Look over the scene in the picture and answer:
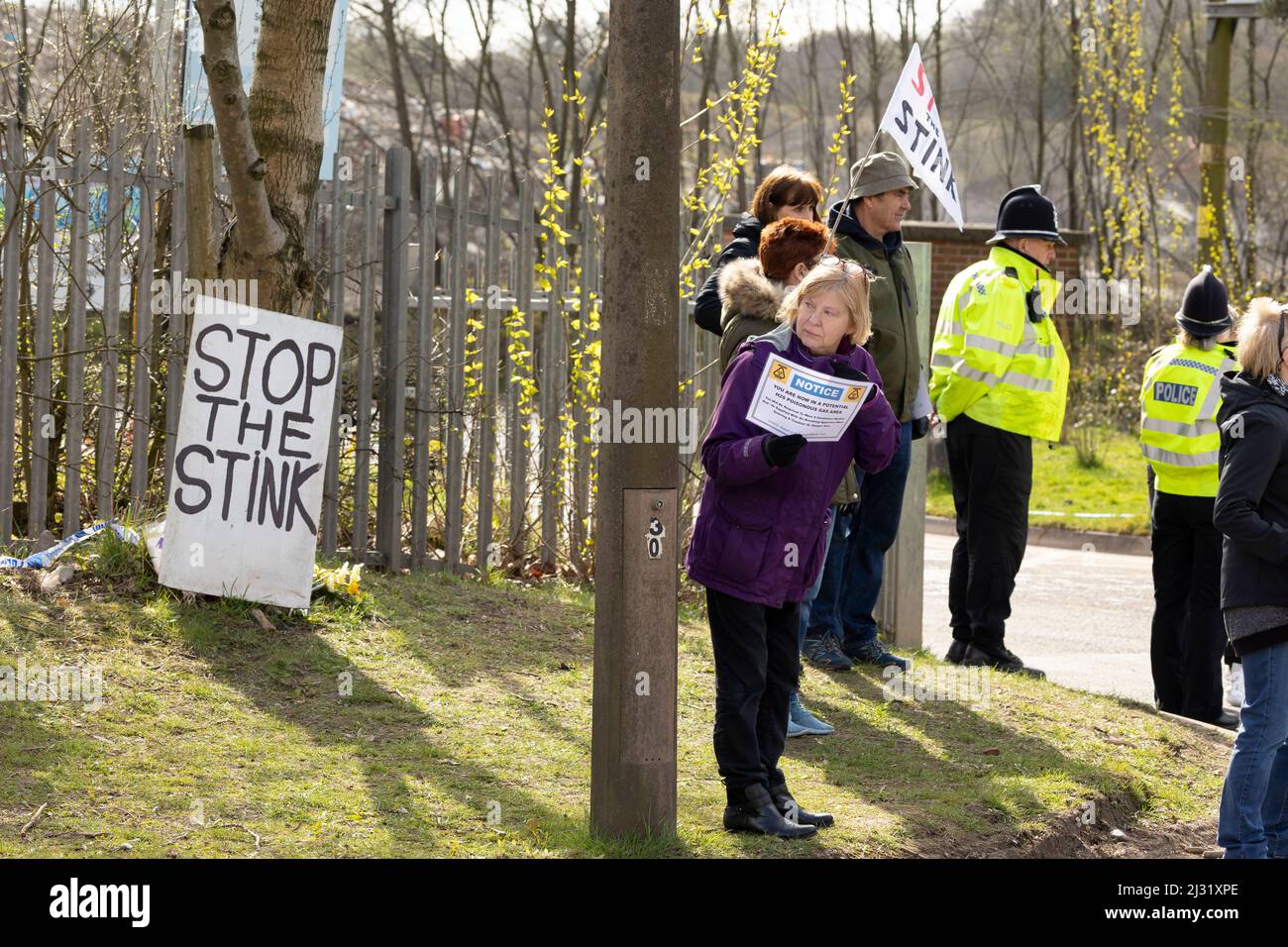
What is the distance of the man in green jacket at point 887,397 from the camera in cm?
661

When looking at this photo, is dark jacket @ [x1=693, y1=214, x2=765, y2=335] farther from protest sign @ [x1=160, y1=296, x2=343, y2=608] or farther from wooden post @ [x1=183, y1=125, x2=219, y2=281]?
wooden post @ [x1=183, y1=125, x2=219, y2=281]

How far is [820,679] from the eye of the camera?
22.5ft

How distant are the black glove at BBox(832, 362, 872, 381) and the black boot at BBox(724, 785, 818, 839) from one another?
4.03ft

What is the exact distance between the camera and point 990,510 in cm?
754

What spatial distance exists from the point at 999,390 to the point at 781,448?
333 cm

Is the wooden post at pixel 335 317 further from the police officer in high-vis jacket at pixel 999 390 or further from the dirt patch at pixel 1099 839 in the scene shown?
the dirt patch at pixel 1099 839

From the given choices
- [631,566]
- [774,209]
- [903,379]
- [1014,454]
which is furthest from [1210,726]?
[631,566]

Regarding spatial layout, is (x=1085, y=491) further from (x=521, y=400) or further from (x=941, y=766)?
(x=941, y=766)

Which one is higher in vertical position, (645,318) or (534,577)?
(645,318)

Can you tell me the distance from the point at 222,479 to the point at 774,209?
7.97ft

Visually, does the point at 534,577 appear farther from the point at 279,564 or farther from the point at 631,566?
the point at 631,566

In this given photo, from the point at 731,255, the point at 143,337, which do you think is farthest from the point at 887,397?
the point at 143,337

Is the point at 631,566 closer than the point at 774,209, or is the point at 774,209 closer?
the point at 631,566

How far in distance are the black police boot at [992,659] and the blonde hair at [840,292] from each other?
331cm
